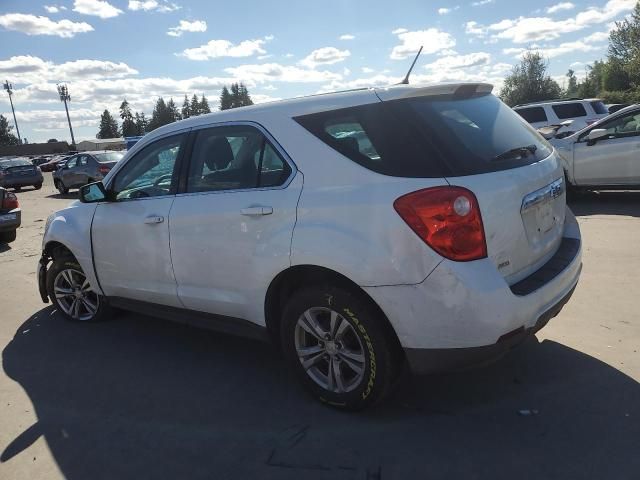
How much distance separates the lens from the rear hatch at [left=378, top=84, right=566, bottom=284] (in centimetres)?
293

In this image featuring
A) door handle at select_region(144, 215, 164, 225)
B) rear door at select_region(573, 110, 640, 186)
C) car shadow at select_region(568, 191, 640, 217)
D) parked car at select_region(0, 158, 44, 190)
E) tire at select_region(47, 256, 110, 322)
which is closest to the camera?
door handle at select_region(144, 215, 164, 225)

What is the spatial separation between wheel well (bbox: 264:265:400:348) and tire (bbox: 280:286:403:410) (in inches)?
1.2

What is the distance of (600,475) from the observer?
2621 millimetres

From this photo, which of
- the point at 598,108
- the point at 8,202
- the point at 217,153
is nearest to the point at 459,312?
the point at 217,153

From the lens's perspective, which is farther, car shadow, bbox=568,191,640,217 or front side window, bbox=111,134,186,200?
car shadow, bbox=568,191,640,217

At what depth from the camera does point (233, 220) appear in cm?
357

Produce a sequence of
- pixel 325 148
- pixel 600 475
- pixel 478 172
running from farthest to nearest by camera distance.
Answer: pixel 325 148 → pixel 478 172 → pixel 600 475

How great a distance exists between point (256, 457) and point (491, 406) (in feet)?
4.49

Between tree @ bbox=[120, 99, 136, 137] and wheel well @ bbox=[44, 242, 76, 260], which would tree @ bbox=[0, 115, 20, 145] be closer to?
tree @ bbox=[120, 99, 136, 137]

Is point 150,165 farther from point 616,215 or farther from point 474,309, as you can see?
point 616,215

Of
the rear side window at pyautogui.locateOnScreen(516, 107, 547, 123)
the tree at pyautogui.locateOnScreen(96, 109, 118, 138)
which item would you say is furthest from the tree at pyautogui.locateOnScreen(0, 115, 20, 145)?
the rear side window at pyautogui.locateOnScreen(516, 107, 547, 123)

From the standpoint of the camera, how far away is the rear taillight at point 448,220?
110 inches

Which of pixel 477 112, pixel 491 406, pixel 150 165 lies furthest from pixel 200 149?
pixel 491 406

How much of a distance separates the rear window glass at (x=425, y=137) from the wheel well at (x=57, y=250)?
306 centimetres
